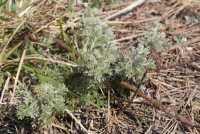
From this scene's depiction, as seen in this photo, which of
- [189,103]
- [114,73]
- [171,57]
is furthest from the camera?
[171,57]

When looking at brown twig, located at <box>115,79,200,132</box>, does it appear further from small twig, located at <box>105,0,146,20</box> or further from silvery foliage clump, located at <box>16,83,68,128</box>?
small twig, located at <box>105,0,146,20</box>

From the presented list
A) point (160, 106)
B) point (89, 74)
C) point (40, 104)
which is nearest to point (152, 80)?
point (160, 106)

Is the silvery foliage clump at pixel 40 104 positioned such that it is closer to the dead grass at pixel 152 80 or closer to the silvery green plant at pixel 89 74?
the silvery green plant at pixel 89 74

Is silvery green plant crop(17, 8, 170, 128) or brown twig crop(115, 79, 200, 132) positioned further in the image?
brown twig crop(115, 79, 200, 132)

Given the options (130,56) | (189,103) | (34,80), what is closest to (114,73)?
(130,56)

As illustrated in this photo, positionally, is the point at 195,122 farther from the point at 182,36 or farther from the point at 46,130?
the point at 46,130

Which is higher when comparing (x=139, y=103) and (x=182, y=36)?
(x=182, y=36)

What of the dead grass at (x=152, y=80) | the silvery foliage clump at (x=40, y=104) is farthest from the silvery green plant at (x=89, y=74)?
the dead grass at (x=152, y=80)

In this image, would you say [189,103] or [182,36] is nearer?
[189,103]

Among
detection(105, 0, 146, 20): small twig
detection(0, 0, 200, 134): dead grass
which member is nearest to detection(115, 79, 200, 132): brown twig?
detection(0, 0, 200, 134): dead grass
